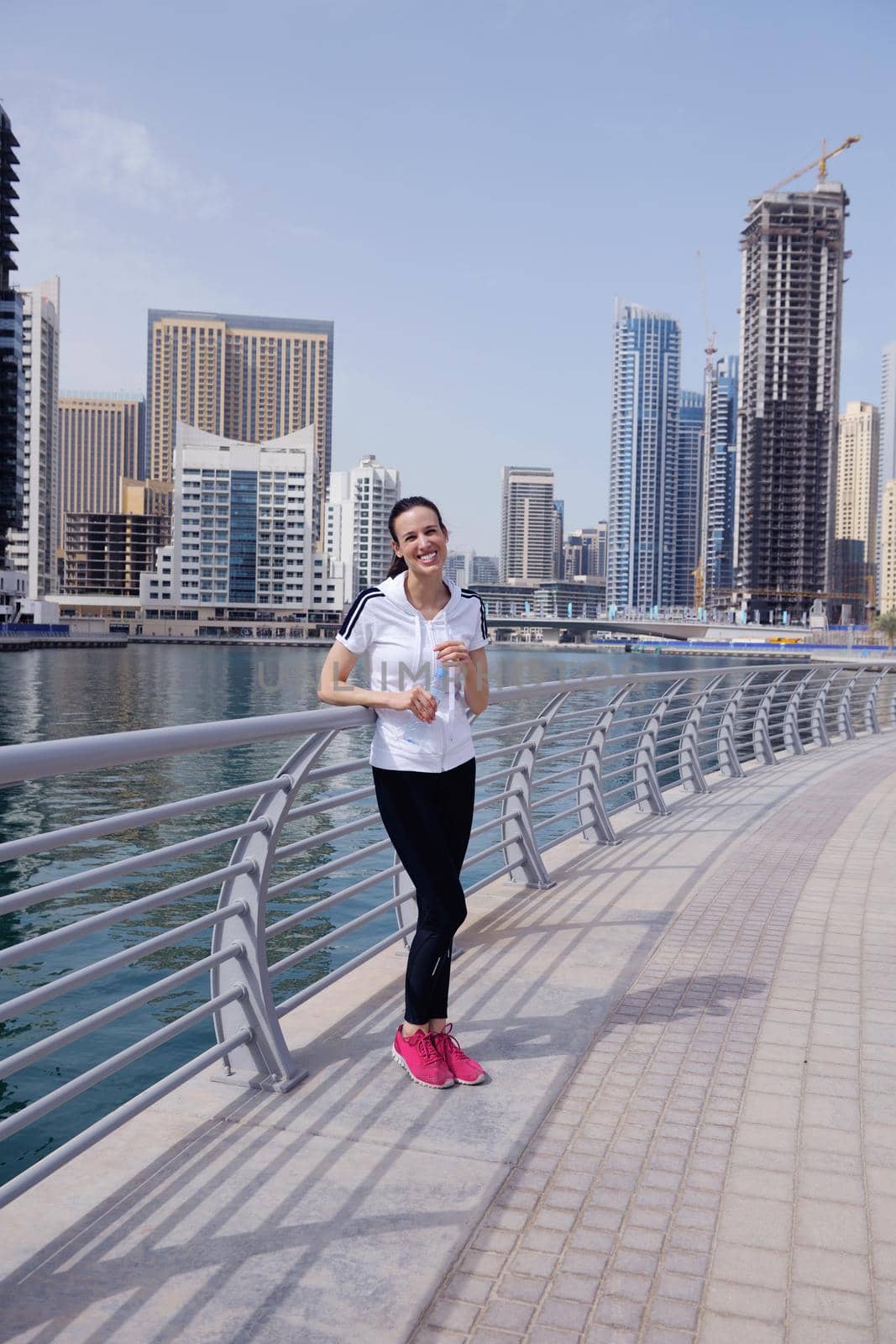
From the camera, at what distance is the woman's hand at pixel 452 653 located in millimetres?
3521

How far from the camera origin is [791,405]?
18800 cm

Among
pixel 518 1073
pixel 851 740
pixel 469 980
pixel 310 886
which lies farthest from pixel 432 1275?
pixel 851 740

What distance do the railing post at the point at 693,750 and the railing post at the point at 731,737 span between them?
1006mm

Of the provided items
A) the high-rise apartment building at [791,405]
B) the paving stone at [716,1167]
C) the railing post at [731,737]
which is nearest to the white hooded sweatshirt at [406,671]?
the paving stone at [716,1167]

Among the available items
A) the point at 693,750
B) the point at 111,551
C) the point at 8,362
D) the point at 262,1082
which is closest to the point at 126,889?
the point at 693,750

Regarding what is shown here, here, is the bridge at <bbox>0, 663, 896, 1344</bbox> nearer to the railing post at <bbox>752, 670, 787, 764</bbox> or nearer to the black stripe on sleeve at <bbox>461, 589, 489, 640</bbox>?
the black stripe on sleeve at <bbox>461, 589, 489, 640</bbox>

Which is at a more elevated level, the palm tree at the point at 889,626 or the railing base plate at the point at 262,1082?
the palm tree at the point at 889,626

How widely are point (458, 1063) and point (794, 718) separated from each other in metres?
12.3

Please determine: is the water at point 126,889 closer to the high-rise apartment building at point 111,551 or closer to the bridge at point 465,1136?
the bridge at point 465,1136

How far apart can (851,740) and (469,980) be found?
47.7 ft

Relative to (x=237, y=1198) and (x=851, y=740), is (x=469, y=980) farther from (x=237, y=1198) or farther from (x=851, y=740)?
(x=851, y=740)

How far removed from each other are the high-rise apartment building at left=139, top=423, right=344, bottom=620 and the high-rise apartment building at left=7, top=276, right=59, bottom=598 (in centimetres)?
1739

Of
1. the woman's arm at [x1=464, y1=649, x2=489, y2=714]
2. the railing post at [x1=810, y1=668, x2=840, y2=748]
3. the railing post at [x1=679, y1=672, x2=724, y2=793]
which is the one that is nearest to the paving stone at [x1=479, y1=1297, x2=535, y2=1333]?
the woman's arm at [x1=464, y1=649, x2=489, y2=714]

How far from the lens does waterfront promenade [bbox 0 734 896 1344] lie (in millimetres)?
2475
